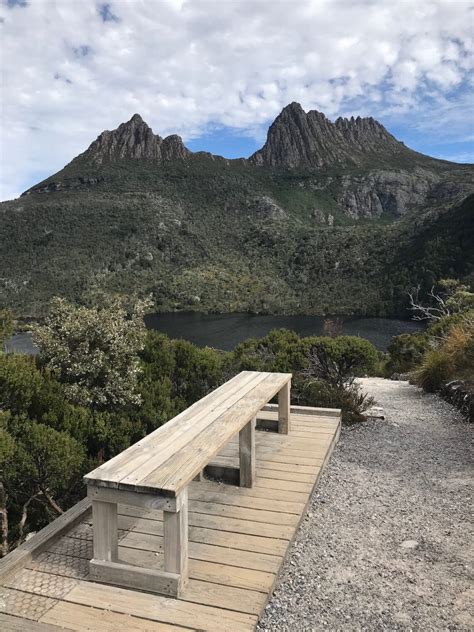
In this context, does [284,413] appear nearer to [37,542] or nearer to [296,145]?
[37,542]

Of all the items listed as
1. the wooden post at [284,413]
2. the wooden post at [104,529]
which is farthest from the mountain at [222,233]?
the wooden post at [104,529]

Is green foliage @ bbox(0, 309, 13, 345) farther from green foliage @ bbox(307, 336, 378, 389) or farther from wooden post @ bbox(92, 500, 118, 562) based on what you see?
wooden post @ bbox(92, 500, 118, 562)

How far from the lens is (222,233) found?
90.6m

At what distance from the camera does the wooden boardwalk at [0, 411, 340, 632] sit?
226 cm

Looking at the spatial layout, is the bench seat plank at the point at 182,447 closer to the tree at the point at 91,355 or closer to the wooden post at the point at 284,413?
the wooden post at the point at 284,413

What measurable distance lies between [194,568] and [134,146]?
13473 cm

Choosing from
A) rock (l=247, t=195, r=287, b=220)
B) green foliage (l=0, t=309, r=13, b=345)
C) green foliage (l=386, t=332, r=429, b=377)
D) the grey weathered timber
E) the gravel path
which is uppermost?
rock (l=247, t=195, r=287, b=220)

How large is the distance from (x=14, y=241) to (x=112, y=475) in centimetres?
7564

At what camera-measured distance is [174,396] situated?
5.85 m

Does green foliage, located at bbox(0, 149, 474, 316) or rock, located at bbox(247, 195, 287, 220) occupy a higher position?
rock, located at bbox(247, 195, 287, 220)

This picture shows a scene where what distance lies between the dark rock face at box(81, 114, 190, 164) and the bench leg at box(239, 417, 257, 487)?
391 feet

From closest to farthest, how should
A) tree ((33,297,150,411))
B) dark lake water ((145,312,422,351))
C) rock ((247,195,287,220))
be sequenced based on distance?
tree ((33,297,150,411)) → dark lake water ((145,312,422,351)) → rock ((247,195,287,220))

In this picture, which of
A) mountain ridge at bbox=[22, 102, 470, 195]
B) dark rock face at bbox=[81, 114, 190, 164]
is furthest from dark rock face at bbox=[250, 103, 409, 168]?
dark rock face at bbox=[81, 114, 190, 164]

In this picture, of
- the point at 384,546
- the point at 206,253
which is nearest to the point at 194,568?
the point at 384,546
